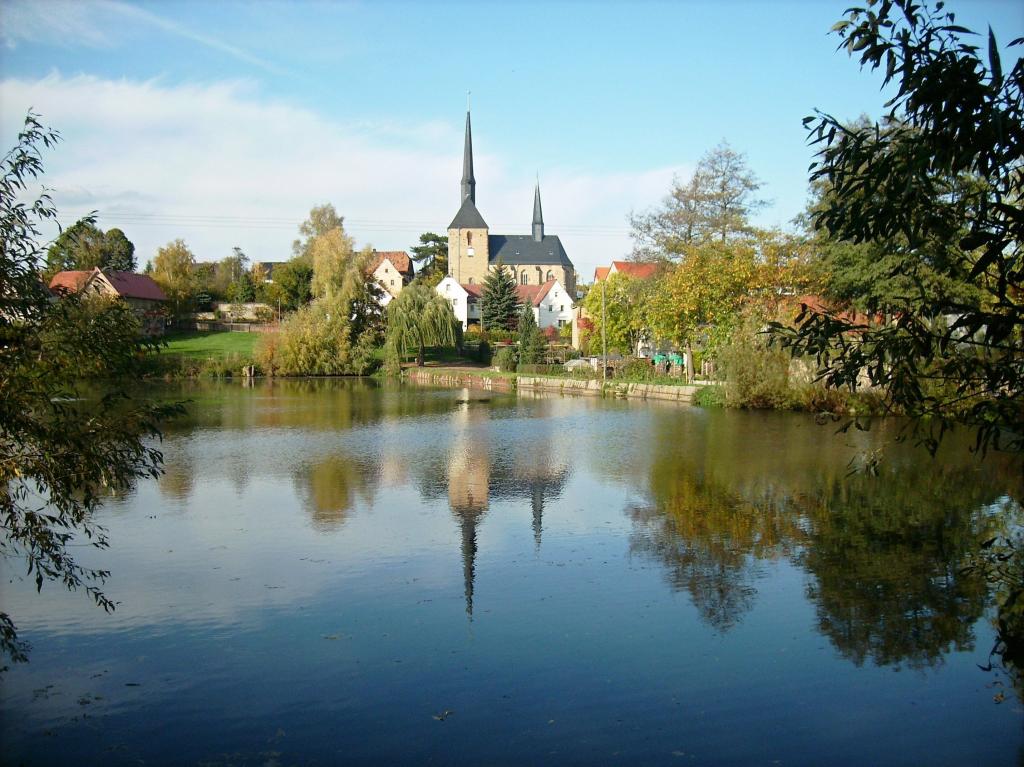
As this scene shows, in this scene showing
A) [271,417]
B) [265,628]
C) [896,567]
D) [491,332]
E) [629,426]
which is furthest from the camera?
[491,332]

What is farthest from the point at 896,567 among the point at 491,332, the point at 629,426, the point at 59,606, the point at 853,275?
the point at 491,332

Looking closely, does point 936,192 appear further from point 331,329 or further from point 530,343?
point 331,329

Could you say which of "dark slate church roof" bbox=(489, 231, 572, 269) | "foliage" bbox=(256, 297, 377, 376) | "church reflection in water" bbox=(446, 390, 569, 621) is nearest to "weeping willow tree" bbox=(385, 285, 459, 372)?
"foliage" bbox=(256, 297, 377, 376)

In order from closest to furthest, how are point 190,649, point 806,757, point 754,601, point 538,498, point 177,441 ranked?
point 806,757 < point 190,649 < point 754,601 < point 538,498 < point 177,441

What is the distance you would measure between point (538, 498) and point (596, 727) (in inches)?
318

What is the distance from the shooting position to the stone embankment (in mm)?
33938

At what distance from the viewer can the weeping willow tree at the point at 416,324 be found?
52.2 meters

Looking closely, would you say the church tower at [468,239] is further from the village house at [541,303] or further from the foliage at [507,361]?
the foliage at [507,361]

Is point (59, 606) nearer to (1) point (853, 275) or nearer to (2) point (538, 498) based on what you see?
(2) point (538, 498)

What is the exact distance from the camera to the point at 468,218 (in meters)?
97.8

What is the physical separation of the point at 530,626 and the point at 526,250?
101m

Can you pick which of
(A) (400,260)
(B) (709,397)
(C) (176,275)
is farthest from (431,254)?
(B) (709,397)

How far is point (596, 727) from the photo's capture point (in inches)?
225

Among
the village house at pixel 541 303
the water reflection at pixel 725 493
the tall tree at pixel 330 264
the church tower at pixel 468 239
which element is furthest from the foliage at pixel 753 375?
the church tower at pixel 468 239
